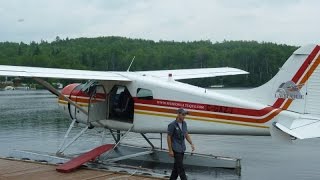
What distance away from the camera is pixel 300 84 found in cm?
941

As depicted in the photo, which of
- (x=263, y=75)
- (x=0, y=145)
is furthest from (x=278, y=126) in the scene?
(x=263, y=75)

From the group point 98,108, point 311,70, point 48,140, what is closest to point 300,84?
point 311,70

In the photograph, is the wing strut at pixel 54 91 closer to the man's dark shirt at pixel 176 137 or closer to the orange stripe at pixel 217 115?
the orange stripe at pixel 217 115

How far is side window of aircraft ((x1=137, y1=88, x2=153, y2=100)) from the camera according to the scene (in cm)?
1070

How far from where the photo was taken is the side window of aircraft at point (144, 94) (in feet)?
35.1

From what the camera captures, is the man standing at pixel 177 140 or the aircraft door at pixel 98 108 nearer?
the man standing at pixel 177 140

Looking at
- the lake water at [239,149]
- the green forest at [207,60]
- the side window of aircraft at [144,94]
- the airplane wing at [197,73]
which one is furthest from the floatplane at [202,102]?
the green forest at [207,60]

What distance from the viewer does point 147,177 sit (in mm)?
8875

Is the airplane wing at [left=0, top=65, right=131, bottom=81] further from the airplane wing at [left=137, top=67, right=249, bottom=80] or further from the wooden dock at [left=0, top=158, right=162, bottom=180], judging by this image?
the airplane wing at [left=137, top=67, right=249, bottom=80]

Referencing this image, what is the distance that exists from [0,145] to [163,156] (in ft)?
19.1

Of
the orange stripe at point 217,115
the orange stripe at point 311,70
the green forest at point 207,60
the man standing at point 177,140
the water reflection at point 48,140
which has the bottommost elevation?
the water reflection at point 48,140

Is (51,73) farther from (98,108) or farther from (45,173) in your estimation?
(45,173)

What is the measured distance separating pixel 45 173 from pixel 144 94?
278 centimetres

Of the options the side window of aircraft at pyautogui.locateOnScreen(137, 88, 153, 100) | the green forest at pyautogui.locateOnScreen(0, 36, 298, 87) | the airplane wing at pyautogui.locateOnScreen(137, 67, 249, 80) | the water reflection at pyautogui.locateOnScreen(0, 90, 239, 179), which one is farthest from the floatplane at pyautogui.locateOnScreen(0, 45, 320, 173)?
the green forest at pyautogui.locateOnScreen(0, 36, 298, 87)
